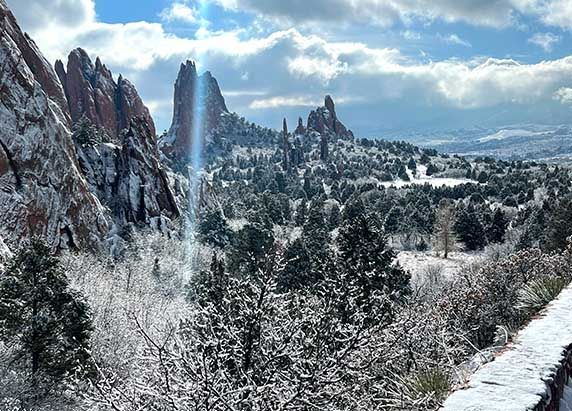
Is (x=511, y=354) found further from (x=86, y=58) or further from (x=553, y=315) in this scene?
(x=86, y=58)

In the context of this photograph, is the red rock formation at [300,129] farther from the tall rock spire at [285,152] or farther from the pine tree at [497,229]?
the pine tree at [497,229]

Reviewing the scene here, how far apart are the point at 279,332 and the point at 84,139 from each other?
56.0 m

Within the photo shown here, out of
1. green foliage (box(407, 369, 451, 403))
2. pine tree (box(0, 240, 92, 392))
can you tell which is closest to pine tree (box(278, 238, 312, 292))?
pine tree (box(0, 240, 92, 392))

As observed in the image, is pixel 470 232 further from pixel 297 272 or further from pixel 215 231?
pixel 297 272

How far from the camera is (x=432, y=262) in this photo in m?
53.8

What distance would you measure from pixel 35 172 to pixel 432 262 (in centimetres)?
3952

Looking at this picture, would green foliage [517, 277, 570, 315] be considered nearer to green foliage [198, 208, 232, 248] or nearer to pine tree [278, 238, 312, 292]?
pine tree [278, 238, 312, 292]

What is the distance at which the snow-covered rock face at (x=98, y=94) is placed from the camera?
9438 centimetres

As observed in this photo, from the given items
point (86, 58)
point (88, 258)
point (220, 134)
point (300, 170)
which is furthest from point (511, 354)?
point (220, 134)

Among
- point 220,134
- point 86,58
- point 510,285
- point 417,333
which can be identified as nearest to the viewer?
point 417,333

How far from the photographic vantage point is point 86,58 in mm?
101188

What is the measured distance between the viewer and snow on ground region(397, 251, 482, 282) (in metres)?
49.2

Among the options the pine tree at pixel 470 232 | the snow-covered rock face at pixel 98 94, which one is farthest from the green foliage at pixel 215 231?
the snow-covered rock face at pixel 98 94

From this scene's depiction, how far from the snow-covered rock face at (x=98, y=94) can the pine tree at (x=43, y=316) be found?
7663cm
